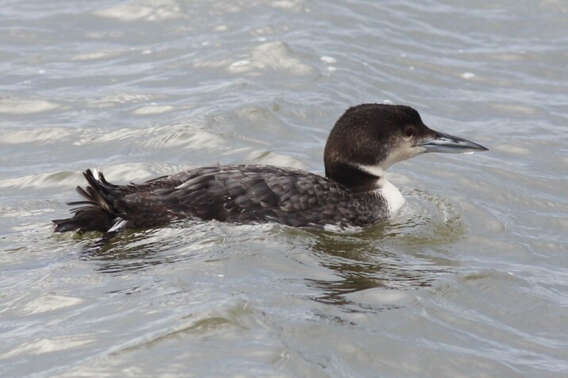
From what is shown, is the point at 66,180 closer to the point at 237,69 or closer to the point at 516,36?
the point at 237,69

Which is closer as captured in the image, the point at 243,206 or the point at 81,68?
the point at 243,206

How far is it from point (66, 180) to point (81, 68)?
10.6ft

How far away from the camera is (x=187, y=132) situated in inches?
439

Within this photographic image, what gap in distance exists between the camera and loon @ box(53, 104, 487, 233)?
27.0ft

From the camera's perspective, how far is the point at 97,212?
8.29 meters

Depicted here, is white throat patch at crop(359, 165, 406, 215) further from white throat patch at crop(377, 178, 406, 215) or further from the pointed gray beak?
the pointed gray beak

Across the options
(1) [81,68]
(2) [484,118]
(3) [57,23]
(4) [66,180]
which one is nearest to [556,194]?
(2) [484,118]

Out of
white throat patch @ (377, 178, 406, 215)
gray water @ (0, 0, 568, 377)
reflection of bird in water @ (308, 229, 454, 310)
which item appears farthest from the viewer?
white throat patch @ (377, 178, 406, 215)

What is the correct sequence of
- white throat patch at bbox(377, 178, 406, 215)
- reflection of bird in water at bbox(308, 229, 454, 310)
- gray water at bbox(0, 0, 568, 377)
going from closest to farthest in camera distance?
gray water at bbox(0, 0, 568, 377) → reflection of bird in water at bbox(308, 229, 454, 310) → white throat patch at bbox(377, 178, 406, 215)

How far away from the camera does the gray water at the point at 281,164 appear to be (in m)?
6.73

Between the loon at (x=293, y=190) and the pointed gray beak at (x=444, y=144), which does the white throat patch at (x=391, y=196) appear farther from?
the pointed gray beak at (x=444, y=144)

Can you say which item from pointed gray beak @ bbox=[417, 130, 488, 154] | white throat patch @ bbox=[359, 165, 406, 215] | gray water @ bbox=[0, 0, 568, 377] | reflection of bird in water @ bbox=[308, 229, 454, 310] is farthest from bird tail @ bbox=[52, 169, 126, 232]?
pointed gray beak @ bbox=[417, 130, 488, 154]

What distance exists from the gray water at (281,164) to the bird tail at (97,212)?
0.45 feet

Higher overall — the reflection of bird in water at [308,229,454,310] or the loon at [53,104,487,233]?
the loon at [53,104,487,233]
